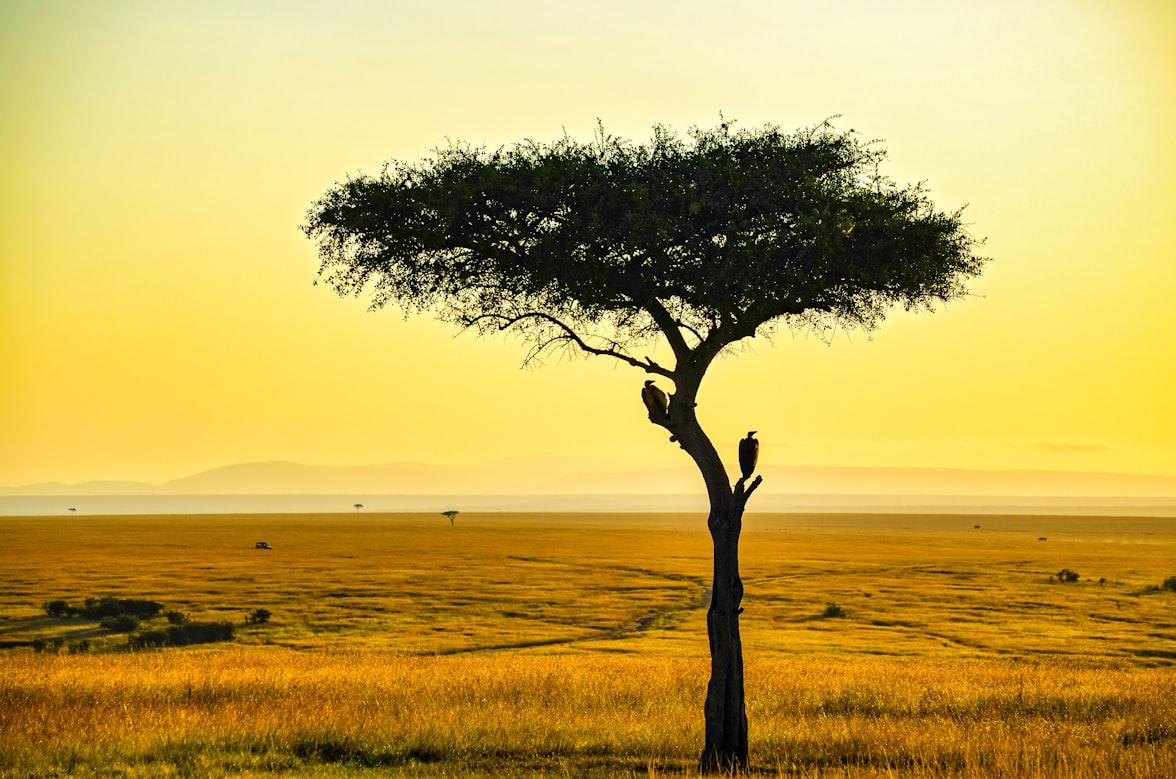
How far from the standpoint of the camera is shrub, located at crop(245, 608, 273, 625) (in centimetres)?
5716

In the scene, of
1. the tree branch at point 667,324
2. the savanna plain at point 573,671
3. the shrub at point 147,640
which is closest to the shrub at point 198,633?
the shrub at point 147,640

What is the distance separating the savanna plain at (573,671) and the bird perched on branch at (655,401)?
5.65 metres

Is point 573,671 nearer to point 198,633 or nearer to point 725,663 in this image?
point 725,663

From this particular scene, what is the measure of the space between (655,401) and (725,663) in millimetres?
4447

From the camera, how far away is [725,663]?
18.3 m

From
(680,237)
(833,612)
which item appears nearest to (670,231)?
(680,237)

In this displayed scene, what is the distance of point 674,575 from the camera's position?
91.2m

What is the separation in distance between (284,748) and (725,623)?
7.67 m

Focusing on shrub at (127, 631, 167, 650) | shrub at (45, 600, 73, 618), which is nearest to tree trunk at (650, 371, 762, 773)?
shrub at (127, 631, 167, 650)

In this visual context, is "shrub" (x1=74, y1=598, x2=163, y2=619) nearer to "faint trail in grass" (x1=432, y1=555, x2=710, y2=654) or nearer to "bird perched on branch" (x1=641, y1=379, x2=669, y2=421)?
"faint trail in grass" (x1=432, y1=555, x2=710, y2=654)

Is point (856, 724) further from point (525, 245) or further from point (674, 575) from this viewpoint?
point (674, 575)

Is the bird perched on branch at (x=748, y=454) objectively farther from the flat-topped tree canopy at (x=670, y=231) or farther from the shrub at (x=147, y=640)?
the shrub at (x=147, y=640)

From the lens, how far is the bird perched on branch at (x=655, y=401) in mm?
18859

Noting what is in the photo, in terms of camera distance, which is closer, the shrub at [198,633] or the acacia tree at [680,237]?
the acacia tree at [680,237]
